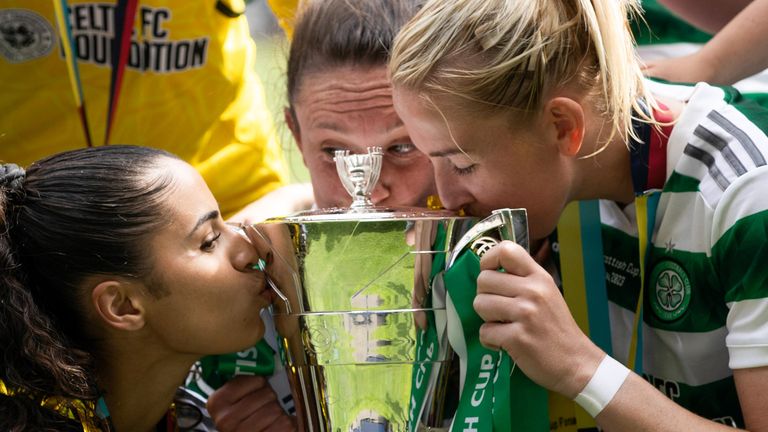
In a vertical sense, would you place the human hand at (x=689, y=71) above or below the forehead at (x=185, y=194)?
above

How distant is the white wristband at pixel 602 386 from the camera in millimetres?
1480

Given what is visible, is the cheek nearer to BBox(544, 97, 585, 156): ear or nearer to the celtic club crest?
BBox(544, 97, 585, 156): ear

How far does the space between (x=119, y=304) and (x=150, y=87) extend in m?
0.83

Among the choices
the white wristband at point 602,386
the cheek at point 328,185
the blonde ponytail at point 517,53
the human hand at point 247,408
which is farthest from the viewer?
the cheek at point 328,185

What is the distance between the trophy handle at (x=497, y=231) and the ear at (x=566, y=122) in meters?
0.23

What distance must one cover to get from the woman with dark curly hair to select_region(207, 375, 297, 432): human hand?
5.9 inches

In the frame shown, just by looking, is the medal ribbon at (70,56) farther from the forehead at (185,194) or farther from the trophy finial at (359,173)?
the trophy finial at (359,173)

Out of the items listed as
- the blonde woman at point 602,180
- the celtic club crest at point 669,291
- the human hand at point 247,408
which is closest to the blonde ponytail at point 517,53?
the blonde woman at point 602,180

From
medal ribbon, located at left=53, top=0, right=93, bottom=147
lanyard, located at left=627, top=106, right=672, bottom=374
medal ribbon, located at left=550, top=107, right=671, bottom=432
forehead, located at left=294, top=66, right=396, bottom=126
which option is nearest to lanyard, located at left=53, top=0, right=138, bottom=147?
medal ribbon, located at left=53, top=0, right=93, bottom=147

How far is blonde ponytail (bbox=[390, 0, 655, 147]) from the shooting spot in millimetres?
1613

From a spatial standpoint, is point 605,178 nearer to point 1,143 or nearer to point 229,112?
point 229,112

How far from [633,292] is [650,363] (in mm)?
132

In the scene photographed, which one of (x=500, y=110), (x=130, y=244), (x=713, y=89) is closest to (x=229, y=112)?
(x=130, y=244)

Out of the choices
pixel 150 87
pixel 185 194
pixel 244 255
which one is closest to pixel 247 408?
pixel 244 255
